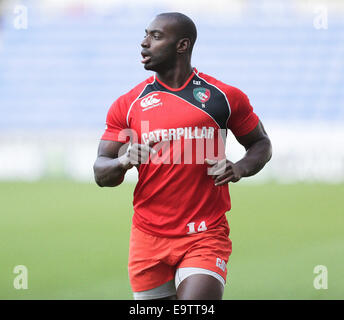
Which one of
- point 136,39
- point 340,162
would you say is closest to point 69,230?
point 340,162

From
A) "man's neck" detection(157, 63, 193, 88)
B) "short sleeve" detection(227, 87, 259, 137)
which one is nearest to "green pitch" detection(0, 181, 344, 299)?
"short sleeve" detection(227, 87, 259, 137)

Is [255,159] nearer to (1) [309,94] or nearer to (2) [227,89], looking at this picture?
(2) [227,89]

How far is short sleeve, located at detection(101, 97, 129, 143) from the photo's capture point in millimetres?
3576

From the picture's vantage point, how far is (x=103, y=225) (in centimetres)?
993

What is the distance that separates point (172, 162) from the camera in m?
3.50

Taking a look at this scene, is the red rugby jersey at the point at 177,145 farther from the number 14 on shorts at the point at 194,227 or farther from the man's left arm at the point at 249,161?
the man's left arm at the point at 249,161

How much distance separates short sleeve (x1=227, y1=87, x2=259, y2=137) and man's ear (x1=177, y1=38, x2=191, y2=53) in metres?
0.36

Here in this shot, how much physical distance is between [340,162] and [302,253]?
721 centimetres

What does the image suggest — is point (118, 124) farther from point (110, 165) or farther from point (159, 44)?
point (159, 44)

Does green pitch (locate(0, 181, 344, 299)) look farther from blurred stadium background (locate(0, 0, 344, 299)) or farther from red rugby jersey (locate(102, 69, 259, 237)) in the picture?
red rugby jersey (locate(102, 69, 259, 237))

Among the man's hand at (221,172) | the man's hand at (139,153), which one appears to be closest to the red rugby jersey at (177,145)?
the man's hand at (221,172)

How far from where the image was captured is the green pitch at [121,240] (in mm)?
6176

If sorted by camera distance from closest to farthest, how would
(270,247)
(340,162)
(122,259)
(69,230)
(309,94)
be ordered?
(122,259) → (270,247) → (69,230) → (340,162) → (309,94)

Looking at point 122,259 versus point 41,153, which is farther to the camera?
point 41,153
